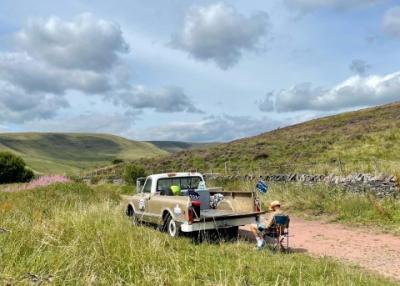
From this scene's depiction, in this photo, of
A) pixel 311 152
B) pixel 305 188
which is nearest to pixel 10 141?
pixel 311 152

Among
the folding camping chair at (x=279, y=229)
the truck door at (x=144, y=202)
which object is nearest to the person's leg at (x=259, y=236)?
the folding camping chair at (x=279, y=229)

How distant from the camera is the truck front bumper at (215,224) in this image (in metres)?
10.3

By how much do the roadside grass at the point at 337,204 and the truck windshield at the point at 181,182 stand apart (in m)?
4.39

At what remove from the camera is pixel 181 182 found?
13.2m

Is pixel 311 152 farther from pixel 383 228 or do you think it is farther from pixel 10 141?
pixel 10 141

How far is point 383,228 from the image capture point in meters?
12.6

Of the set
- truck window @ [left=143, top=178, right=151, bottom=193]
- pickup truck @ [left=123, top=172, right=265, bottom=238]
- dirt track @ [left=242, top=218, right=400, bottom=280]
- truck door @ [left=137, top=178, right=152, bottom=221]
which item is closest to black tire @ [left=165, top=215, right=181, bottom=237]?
pickup truck @ [left=123, top=172, right=265, bottom=238]

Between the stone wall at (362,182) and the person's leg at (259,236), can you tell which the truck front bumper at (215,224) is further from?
the stone wall at (362,182)

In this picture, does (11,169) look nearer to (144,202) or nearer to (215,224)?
(144,202)

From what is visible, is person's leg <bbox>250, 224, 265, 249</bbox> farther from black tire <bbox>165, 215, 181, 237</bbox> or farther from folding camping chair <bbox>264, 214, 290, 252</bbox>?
black tire <bbox>165, 215, 181, 237</bbox>

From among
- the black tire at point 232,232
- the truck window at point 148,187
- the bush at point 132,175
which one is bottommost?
the black tire at point 232,232

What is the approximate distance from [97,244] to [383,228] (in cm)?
850

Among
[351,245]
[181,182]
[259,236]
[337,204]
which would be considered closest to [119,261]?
[259,236]

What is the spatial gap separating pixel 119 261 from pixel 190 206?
170 inches
